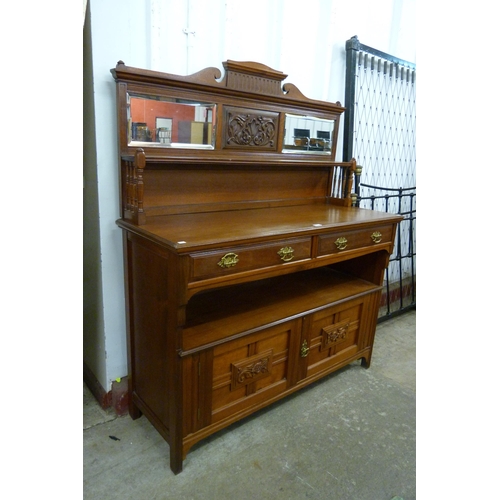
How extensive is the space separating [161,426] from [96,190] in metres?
1.03

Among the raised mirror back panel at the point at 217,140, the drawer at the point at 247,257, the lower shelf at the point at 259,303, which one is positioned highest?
the raised mirror back panel at the point at 217,140

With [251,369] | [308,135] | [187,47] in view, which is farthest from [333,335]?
[187,47]

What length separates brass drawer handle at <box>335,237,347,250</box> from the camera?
172 centimetres

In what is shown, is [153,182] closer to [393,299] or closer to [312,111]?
[312,111]

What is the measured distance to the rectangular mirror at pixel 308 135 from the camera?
2049mm

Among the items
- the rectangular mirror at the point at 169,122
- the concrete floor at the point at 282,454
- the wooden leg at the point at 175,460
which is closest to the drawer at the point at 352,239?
the rectangular mirror at the point at 169,122

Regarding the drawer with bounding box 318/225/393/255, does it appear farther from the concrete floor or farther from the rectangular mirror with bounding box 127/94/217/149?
the concrete floor

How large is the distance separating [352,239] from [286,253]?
1.47 ft

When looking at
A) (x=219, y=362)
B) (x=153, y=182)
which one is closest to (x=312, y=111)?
(x=153, y=182)

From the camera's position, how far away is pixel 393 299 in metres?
3.18

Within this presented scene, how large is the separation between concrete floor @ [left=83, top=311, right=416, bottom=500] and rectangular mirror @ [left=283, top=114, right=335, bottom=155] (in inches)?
53.2

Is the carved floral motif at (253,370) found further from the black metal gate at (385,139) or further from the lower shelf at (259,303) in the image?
the black metal gate at (385,139)

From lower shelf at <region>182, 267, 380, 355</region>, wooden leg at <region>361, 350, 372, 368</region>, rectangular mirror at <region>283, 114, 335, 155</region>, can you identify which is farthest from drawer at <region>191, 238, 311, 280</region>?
wooden leg at <region>361, 350, 372, 368</region>
